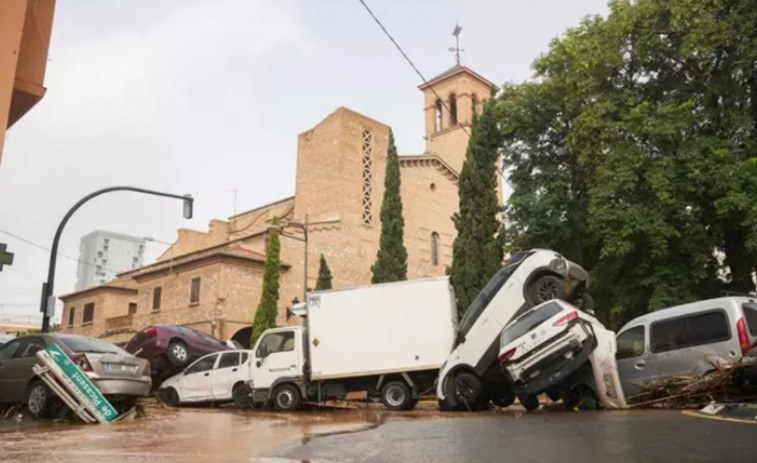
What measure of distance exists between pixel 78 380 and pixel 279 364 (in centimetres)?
548

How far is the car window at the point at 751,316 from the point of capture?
10398 mm

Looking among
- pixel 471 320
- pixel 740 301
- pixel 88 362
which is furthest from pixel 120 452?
pixel 740 301

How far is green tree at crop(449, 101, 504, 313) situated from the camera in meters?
24.8

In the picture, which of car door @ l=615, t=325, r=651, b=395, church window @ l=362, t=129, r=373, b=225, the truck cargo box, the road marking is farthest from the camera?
church window @ l=362, t=129, r=373, b=225

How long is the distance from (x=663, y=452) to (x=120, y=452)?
5.36 metres

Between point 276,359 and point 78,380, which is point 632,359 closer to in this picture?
point 276,359

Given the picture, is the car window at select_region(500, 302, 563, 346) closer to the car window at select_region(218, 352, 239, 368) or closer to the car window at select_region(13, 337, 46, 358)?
the car window at select_region(218, 352, 239, 368)

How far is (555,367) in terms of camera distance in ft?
34.9

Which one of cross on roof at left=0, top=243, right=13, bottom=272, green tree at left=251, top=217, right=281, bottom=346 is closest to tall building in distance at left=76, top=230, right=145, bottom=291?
green tree at left=251, top=217, right=281, bottom=346

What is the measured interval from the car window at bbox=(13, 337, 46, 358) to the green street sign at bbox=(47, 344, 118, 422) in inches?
62.2

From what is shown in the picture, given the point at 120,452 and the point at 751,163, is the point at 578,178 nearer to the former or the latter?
the point at 751,163

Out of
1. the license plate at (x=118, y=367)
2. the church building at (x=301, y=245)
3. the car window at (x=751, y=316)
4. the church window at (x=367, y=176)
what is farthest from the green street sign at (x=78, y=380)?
the church window at (x=367, y=176)

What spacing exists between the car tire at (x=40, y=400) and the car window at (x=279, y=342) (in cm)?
526

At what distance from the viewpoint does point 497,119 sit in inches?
934
